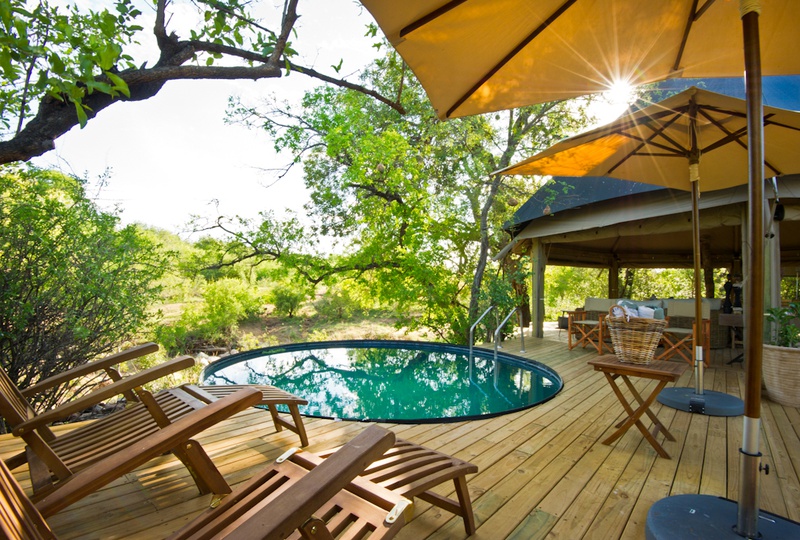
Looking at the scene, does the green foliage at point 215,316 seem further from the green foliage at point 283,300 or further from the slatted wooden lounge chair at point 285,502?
the slatted wooden lounge chair at point 285,502

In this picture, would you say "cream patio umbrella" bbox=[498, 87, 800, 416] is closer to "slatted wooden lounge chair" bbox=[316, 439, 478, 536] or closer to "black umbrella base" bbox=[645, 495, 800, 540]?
"black umbrella base" bbox=[645, 495, 800, 540]

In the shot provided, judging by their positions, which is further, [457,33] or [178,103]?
[178,103]

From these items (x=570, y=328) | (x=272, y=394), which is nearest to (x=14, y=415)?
(x=272, y=394)

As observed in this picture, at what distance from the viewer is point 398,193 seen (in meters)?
10.1

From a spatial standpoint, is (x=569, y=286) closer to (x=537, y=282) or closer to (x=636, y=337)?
(x=537, y=282)

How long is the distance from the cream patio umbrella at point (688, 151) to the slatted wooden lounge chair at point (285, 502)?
2.55 m

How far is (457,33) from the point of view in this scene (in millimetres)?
1999

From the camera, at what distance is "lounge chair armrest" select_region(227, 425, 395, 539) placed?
91cm

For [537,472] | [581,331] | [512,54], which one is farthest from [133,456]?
[581,331]

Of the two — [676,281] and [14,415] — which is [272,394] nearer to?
[14,415]

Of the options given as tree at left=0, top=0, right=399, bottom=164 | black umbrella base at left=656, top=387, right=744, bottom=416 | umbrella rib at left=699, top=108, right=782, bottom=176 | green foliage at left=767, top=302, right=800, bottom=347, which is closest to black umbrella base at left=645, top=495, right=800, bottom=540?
black umbrella base at left=656, top=387, right=744, bottom=416

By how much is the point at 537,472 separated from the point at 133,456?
219 centimetres

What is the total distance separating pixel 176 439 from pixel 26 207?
380cm

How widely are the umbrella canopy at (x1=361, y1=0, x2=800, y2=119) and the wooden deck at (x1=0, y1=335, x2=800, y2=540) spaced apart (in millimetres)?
2343
